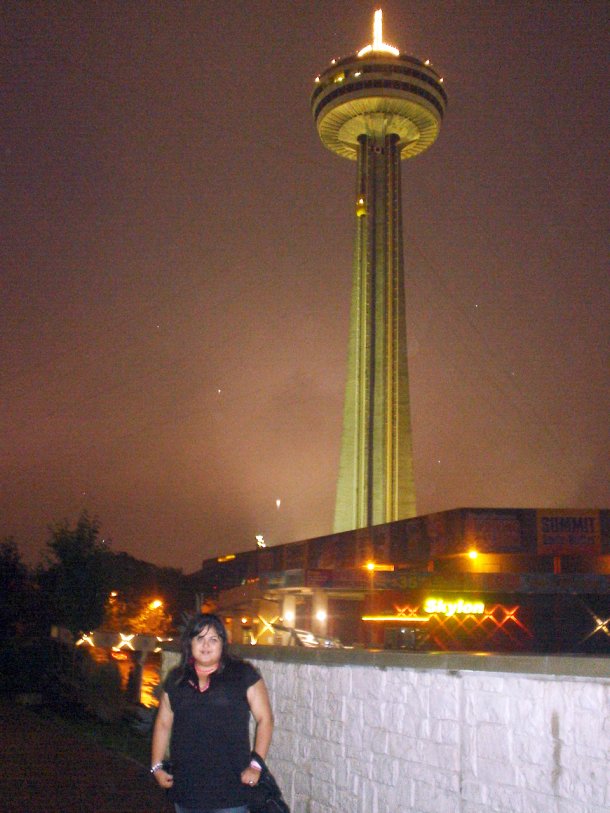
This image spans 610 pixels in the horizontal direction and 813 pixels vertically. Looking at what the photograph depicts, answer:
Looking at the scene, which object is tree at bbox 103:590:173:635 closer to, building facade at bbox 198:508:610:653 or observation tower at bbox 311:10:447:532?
building facade at bbox 198:508:610:653

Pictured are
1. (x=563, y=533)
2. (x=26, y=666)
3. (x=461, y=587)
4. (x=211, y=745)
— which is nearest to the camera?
(x=211, y=745)

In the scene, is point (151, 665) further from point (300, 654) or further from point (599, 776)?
point (599, 776)

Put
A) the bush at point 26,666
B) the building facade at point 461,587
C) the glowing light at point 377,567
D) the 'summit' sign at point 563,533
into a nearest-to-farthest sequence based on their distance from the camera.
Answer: the bush at point 26,666 < the building facade at point 461,587 < the 'summit' sign at point 563,533 < the glowing light at point 377,567

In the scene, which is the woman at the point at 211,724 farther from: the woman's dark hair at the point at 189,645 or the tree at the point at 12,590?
the tree at the point at 12,590

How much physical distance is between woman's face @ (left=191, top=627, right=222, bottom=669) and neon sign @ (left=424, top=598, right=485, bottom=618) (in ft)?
113

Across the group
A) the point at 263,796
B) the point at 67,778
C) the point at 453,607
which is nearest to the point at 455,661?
the point at 263,796

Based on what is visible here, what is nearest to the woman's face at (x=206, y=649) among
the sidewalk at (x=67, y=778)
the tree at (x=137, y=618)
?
the sidewalk at (x=67, y=778)

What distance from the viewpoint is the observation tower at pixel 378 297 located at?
72.9 metres

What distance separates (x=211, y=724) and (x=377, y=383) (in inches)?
2693

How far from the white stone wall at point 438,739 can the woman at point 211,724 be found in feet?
3.82

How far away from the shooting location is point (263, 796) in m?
5.00

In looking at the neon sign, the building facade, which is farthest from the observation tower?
the neon sign

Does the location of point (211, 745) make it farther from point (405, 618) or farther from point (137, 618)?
point (137, 618)

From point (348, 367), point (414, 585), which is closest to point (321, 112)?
point (348, 367)
